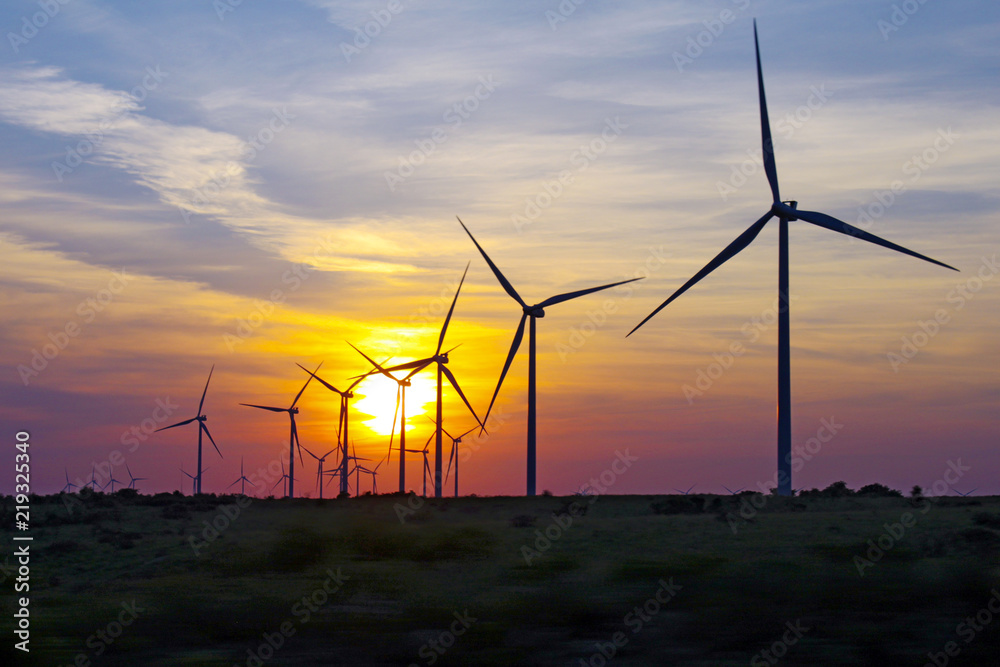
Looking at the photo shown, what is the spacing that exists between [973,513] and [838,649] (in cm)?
2704

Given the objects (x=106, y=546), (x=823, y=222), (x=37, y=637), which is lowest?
(x=106, y=546)

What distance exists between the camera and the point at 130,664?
39.5 ft

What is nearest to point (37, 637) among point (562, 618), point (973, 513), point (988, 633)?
point (562, 618)

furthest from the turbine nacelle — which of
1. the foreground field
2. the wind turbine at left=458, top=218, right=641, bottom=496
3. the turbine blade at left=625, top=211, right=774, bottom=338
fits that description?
the foreground field

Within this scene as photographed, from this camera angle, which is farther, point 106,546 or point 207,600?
point 106,546

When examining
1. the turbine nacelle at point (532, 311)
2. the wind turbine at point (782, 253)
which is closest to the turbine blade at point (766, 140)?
the wind turbine at point (782, 253)

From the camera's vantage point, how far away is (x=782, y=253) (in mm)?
54375

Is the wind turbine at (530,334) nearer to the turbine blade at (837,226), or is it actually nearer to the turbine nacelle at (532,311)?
the turbine nacelle at (532,311)

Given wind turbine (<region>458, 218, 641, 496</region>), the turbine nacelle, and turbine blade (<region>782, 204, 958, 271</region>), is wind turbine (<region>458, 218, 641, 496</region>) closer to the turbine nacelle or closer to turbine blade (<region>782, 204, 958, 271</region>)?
the turbine nacelle

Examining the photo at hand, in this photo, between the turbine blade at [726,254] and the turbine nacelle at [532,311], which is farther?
the turbine nacelle at [532,311]

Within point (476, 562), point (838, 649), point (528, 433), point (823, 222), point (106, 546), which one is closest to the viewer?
point (838, 649)

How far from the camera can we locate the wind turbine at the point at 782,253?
166ft

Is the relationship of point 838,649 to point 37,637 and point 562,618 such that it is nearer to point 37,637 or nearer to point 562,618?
point 562,618

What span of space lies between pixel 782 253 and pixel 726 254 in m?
3.15
